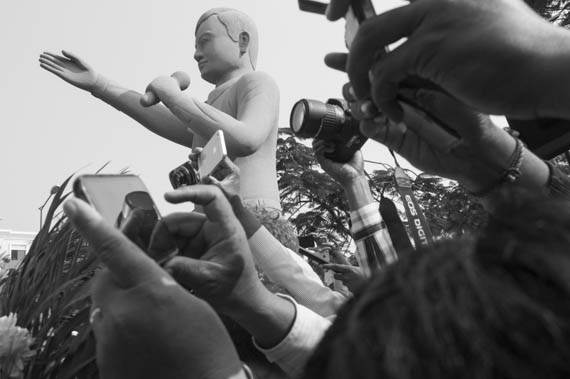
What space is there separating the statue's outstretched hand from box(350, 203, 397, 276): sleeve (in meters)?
1.58

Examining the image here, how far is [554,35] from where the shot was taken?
77cm

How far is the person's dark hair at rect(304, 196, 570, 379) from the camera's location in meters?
0.38

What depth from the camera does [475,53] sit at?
0.76 metres

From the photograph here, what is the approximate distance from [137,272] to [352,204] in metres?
1.21

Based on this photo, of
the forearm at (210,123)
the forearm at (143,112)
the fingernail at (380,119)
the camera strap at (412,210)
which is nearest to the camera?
the fingernail at (380,119)

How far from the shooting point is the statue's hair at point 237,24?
270 centimetres

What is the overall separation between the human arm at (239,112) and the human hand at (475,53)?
1.43 m

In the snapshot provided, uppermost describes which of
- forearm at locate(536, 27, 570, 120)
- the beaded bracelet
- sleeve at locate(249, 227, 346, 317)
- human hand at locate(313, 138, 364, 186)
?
forearm at locate(536, 27, 570, 120)

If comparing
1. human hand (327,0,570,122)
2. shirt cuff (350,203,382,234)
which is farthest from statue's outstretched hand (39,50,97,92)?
human hand (327,0,570,122)

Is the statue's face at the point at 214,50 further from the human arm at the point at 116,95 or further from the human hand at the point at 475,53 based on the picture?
the human hand at the point at 475,53

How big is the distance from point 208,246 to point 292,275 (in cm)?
67

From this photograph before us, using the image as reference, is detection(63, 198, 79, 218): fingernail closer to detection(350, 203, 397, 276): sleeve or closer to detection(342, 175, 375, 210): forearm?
detection(350, 203, 397, 276): sleeve

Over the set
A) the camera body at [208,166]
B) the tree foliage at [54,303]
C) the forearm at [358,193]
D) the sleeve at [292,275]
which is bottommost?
the tree foliage at [54,303]

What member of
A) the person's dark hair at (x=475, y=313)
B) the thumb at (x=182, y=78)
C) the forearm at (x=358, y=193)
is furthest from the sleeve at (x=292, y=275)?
the person's dark hair at (x=475, y=313)
